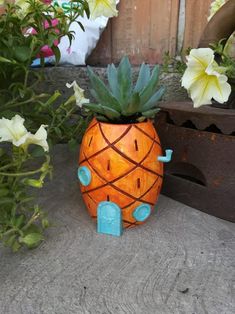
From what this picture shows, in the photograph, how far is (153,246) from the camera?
2.67 ft

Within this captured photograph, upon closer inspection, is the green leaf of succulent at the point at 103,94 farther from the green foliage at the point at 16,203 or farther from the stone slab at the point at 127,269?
the stone slab at the point at 127,269

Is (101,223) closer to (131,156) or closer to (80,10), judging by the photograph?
(131,156)

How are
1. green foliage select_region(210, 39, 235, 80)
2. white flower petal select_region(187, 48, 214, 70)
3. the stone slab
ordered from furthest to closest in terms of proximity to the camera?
1. green foliage select_region(210, 39, 235, 80)
2. white flower petal select_region(187, 48, 214, 70)
3. the stone slab

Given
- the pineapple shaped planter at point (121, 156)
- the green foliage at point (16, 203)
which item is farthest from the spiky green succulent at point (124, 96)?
the green foliage at point (16, 203)

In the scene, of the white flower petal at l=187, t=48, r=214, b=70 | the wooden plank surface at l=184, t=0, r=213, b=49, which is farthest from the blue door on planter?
the wooden plank surface at l=184, t=0, r=213, b=49

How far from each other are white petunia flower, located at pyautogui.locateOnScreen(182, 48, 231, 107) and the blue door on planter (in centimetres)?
32

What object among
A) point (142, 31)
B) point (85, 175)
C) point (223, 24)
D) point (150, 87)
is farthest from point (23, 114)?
point (142, 31)

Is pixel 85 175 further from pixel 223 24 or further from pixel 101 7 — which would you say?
pixel 223 24

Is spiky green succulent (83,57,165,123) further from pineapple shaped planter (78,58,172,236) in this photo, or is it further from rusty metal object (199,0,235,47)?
rusty metal object (199,0,235,47)

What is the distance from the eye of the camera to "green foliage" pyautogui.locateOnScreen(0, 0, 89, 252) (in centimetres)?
72

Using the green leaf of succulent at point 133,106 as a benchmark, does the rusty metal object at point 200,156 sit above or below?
below

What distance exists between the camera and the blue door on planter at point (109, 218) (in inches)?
32.9

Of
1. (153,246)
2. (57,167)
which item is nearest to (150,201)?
(153,246)

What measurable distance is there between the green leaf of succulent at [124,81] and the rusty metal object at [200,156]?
0.76 feet
